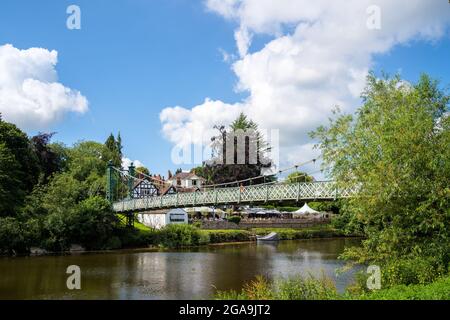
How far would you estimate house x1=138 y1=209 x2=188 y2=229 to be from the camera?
54031 millimetres

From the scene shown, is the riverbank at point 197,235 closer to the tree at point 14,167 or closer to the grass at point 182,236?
the grass at point 182,236

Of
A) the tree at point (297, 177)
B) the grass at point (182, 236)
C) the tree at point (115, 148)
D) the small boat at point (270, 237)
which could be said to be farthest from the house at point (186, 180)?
the grass at point (182, 236)

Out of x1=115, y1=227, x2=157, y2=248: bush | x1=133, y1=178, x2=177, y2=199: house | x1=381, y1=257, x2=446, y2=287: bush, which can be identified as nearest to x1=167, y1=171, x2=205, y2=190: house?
x1=133, y1=178, x2=177, y2=199: house

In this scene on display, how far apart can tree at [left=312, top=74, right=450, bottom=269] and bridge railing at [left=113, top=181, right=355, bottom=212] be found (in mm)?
1160

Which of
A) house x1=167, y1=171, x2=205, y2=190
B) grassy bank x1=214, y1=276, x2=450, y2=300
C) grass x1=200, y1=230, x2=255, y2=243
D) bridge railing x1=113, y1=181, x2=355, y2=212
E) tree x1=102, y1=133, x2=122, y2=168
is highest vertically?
tree x1=102, y1=133, x2=122, y2=168

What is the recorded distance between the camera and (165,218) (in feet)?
178

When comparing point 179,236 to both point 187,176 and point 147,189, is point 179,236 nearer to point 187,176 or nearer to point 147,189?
point 147,189

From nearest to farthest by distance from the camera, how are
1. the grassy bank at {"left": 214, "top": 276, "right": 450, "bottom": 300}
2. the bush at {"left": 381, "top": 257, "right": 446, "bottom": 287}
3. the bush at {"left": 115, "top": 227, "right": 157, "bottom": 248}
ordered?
the grassy bank at {"left": 214, "top": 276, "right": 450, "bottom": 300}, the bush at {"left": 381, "top": 257, "right": 446, "bottom": 287}, the bush at {"left": 115, "top": 227, "right": 157, "bottom": 248}

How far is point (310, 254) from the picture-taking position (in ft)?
124

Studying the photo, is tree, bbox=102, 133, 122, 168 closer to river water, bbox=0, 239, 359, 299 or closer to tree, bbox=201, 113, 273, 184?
tree, bbox=201, 113, 273, 184

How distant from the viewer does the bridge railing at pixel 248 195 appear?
→ 1032 inches

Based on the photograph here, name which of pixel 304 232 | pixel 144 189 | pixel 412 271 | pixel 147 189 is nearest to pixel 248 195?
pixel 412 271

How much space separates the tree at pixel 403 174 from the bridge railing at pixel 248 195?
3.81ft
